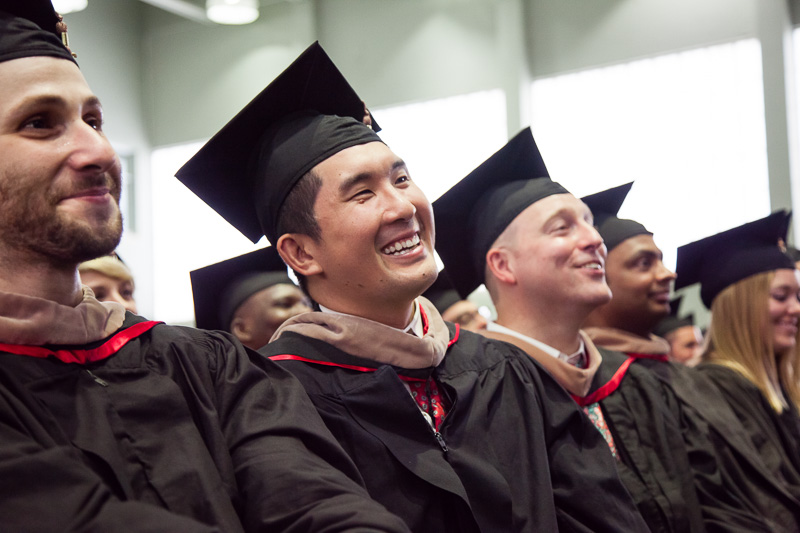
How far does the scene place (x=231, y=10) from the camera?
10180 mm

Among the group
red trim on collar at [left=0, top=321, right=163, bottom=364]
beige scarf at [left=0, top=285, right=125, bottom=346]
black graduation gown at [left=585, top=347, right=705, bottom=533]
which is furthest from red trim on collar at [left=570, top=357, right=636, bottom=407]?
beige scarf at [left=0, top=285, right=125, bottom=346]

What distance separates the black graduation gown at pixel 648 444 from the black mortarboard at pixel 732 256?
4.14 feet

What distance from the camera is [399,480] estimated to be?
7.47 ft

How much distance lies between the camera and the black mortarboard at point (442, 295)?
18.4 feet

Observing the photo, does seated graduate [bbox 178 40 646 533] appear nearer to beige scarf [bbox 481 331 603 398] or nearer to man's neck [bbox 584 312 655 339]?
beige scarf [bbox 481 331 603 398]

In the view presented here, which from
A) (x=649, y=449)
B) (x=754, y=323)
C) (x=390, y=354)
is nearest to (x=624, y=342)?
(x=649, y=449)

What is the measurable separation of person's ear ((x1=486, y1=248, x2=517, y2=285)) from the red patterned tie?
96cm

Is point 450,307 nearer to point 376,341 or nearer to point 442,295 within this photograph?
point 442,295

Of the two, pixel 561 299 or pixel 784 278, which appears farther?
pixel 784 278

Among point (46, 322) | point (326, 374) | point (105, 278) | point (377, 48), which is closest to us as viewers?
point (46, 322)

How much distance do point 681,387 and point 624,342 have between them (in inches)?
12.1

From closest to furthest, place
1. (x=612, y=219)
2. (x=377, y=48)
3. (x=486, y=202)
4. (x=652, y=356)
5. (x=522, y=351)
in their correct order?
1. (x=522, y=351)
2. (x=486, y=202)
3. (x=652, y=356)
4. (x=612, y=219)
5. (x=377, y=48)

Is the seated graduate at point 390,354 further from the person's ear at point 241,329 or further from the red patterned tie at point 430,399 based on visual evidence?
the person's ear at point 241,329

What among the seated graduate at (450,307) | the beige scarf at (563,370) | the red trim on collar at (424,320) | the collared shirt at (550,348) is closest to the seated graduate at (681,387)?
the collared shirt at (550,348)
